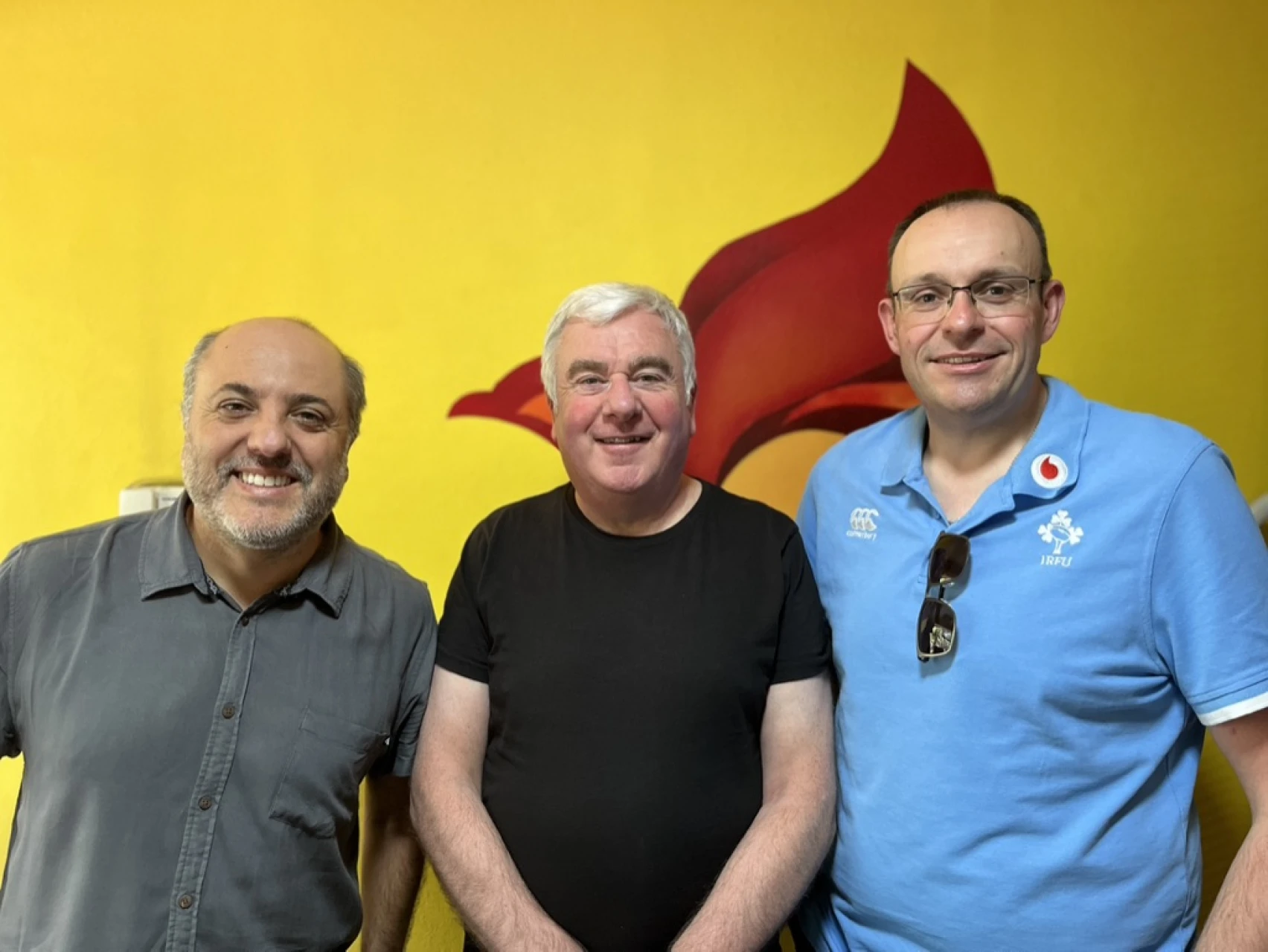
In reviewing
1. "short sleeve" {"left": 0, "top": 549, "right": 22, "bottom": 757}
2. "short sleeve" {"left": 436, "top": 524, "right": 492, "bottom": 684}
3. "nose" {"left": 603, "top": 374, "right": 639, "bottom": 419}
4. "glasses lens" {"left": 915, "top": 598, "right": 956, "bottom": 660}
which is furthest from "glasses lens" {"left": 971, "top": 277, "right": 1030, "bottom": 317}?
"short sleeve" {"left": 0, "top": 549, "right": 22, "bottom": 757}

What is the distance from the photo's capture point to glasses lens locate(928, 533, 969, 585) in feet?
4.15

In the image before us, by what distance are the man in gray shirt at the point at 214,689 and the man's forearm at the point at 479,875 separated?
0.55ft

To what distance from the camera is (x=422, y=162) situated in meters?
1.90

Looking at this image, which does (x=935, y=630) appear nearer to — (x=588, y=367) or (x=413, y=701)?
(x=588, y=367)

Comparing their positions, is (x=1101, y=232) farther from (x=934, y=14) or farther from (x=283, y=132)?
(x=283, y=132)

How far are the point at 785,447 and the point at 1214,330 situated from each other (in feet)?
3.38

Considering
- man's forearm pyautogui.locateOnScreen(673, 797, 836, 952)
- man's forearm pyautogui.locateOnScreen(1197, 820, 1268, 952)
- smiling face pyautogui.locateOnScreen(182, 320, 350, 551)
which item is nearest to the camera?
A: man's forearm pyautogui.locateOnScreen(1197, 820, 1268, 952)

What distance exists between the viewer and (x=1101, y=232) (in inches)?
75.9

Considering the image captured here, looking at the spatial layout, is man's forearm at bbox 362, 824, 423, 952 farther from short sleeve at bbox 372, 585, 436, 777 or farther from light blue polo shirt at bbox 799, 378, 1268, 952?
light blue polo shirt at bbox 799, 378, 1268, 952

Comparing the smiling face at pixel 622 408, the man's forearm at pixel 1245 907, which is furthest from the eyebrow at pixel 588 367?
the man's forearm at pixel 1245 907

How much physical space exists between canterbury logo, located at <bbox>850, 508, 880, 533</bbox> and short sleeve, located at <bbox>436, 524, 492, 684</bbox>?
0.65 m

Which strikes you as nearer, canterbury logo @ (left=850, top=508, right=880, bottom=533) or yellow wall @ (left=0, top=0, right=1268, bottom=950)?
canterbury logo @ (left=850, top=508, right=880, bottom=533)

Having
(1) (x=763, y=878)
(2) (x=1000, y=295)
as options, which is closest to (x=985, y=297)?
(2) (x=1000, y=295)

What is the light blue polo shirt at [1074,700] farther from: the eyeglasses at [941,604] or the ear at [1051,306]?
the ear at [1051,306]
